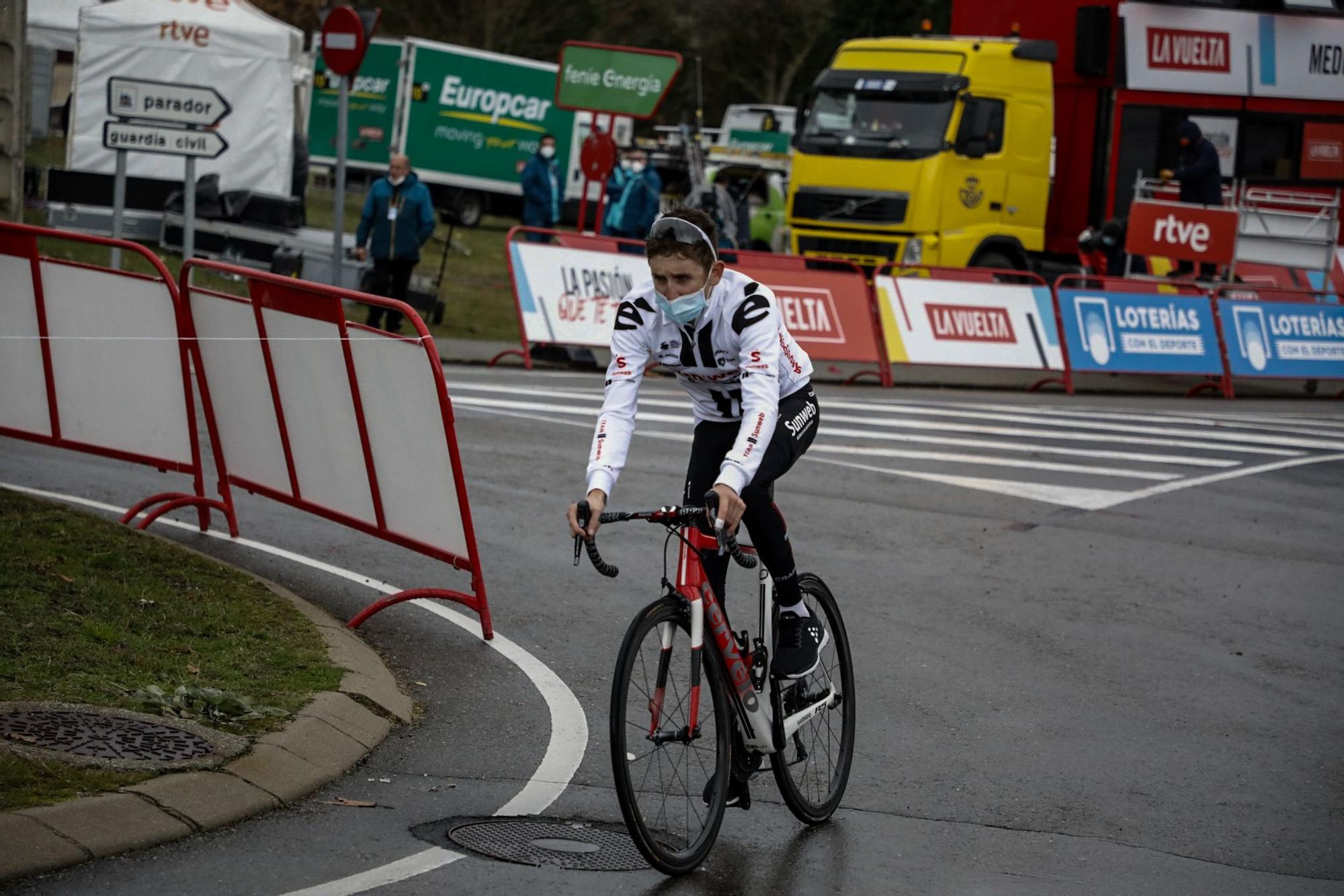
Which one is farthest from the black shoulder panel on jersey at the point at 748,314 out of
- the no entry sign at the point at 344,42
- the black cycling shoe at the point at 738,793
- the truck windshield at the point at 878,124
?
the truck windshield at the point at 878,124

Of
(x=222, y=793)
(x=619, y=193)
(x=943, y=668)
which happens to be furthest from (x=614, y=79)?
(x=222, y=793)

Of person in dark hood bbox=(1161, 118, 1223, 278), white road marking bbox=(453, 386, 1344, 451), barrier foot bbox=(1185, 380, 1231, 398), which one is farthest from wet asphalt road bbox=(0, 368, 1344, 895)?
person in dark hood bbox=(1161, 118, 1223, 278)

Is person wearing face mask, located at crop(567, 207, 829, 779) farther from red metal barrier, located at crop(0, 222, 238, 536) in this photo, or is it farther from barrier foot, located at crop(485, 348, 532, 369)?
barrier foot, located at crop(485, 348, 532, 369)

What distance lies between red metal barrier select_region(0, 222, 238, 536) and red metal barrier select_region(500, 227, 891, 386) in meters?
10.1

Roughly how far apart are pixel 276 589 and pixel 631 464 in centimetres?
→ 545

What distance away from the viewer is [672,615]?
16.8 feet

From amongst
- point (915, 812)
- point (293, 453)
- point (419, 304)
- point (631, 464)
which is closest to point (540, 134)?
point (419, 304)

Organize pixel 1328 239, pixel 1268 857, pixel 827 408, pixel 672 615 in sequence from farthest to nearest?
pixel 1328 239
pixel 827 408
pixel 1268 857
pixel 672 615

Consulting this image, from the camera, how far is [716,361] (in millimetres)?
5539

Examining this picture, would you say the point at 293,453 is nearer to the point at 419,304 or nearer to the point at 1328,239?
the point at 419,304

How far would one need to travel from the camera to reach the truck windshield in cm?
2341

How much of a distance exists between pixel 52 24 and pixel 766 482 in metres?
32.5

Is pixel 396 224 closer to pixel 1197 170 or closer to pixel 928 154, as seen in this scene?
pixel 928 154

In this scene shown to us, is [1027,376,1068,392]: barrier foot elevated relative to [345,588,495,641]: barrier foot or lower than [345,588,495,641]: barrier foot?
lower
